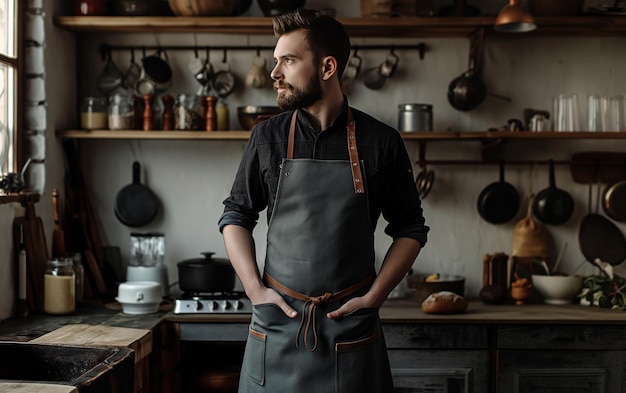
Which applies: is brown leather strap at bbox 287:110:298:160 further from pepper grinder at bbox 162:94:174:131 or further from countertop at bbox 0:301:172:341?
pepper grinder at bbox 162:94:174:131

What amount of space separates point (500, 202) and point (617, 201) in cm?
56

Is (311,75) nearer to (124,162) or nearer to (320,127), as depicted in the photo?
(320,127)

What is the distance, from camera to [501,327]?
3.51 meters

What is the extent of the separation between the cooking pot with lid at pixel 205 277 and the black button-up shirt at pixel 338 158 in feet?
3.93

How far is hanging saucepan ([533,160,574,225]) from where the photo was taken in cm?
410

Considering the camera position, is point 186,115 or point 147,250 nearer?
point 186,115

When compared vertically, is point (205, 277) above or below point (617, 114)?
below

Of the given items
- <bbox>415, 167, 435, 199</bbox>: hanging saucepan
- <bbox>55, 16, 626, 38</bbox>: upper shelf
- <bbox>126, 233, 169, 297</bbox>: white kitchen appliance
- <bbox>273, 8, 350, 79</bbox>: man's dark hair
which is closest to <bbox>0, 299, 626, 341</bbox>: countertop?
<bbox>126, 233, 169, 297</bbox>: white kitchen appliance

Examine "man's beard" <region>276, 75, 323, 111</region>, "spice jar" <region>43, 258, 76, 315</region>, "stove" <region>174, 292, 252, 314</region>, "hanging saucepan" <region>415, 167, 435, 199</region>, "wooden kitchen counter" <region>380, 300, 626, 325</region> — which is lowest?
"wooden kitchen counter" <region>380, 300, 626, 325</region>

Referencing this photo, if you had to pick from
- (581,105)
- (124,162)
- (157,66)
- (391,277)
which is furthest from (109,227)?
(581,105)

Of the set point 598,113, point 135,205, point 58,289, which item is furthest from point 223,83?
point 598,113

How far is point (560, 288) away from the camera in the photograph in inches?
154

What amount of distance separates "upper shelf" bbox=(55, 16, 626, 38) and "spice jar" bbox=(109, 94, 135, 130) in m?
0.33

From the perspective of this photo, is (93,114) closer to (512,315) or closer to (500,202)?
(500,202)
